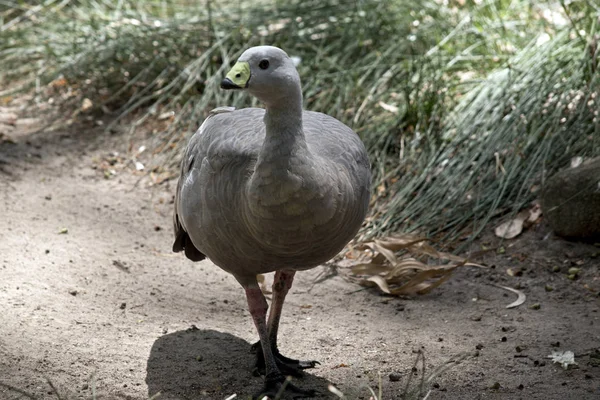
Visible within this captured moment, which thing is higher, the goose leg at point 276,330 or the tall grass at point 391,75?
the tall grass at point 391,75

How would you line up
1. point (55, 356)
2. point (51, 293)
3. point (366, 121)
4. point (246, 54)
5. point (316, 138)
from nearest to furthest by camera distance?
point (246, 54) < point (316, 138) < point (55, 356) < point (51, 293) < point (366, 121)

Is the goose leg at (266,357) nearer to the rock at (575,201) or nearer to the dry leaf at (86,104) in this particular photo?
the rock at (575,201)

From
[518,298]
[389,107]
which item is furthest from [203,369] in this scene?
[389,107]

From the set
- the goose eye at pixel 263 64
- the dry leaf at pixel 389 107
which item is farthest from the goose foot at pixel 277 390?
the dry leaf at pixel 389 107

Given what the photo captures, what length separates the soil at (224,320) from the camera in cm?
324

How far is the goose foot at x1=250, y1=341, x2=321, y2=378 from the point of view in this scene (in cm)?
343

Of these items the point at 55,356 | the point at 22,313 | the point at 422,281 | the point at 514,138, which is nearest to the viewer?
the point at 55,356

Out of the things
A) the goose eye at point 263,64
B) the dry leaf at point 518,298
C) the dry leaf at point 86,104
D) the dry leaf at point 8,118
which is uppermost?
the goose eye at point 263,64

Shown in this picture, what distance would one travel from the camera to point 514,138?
4852 millimetres

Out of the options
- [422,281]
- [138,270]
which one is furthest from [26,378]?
[422,281]

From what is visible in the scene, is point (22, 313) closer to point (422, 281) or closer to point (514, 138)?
point (422, 281)

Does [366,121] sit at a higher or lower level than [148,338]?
higher

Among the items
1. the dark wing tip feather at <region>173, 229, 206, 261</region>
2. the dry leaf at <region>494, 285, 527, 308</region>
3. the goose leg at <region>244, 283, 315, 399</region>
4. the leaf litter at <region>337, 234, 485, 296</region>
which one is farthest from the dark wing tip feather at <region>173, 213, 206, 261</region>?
the dry leaf at <region>494, 285, 527, 308</region>

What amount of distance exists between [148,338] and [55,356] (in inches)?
19.1
